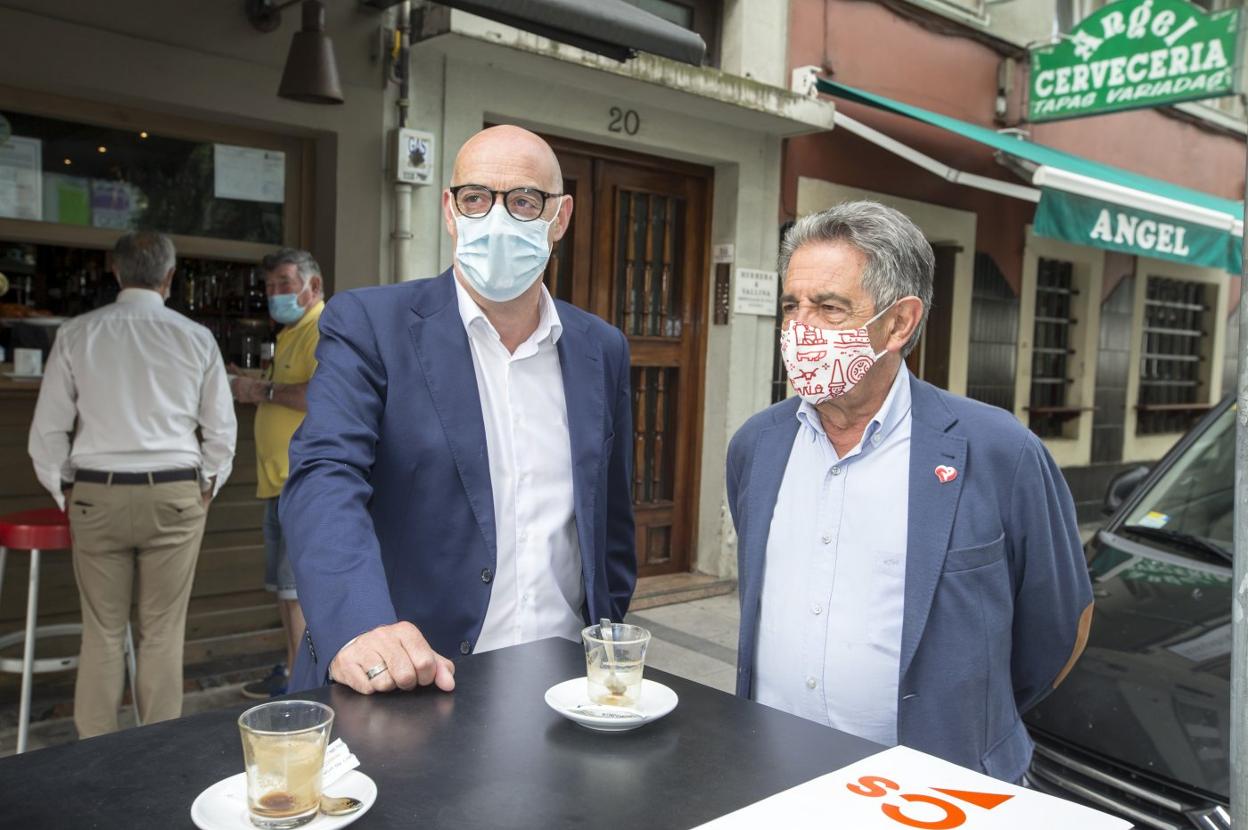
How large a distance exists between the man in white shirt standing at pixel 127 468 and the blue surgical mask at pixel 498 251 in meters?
2.17

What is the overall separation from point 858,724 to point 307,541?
115cm

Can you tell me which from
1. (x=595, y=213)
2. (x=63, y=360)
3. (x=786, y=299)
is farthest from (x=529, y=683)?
(x=595, y=213)

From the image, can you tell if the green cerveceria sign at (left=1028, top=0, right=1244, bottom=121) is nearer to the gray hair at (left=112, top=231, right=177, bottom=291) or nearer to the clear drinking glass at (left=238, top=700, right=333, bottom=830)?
the gray hair at (left=112, top=231, right=177, bottom=291)

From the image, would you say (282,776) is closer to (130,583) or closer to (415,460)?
(415,460)

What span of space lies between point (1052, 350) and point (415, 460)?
9.14 metres

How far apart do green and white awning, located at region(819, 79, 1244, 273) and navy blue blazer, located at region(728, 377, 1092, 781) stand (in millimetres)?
5272

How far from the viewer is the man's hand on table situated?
157 centimetres

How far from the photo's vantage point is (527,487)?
7.53 feet

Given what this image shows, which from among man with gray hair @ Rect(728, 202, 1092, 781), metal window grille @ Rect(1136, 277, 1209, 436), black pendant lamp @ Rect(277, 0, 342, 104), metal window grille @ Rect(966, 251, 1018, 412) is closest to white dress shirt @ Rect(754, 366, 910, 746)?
man with gray hair @ Rect(728, 202, 1092, 781)

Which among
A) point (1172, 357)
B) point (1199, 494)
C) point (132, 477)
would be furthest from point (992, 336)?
point (132, 477)

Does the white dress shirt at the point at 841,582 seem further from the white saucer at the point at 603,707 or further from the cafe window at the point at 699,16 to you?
the cafe window at the point at 699,16

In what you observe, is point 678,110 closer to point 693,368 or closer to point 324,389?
point 693,368

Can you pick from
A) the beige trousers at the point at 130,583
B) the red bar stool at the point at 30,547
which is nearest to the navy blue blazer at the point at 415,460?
the beige trousers at the point at 130,583

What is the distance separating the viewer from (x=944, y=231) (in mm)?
8281
